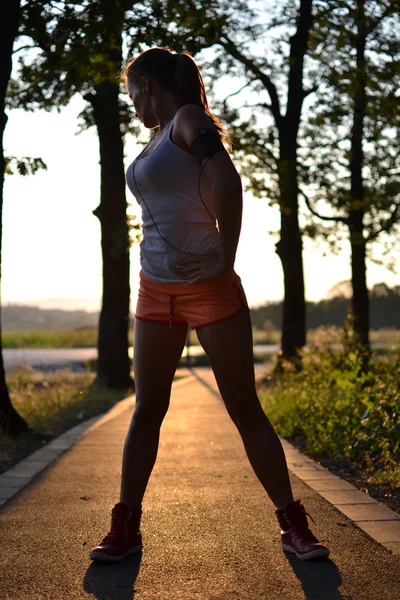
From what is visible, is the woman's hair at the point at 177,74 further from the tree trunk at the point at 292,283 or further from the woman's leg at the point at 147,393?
the tree trunk at the point at 292,283

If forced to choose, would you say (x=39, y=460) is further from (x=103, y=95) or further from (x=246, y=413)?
(x=103, y=95)

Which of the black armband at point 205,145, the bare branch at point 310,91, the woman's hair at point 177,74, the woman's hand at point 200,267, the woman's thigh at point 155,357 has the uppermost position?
the bare branch at point 310,91

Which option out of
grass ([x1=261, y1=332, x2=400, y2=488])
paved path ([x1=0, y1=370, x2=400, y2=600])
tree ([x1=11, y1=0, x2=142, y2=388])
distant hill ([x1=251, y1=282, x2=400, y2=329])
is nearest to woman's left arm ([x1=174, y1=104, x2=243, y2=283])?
paved path ([x1=0, y1=370, x2=400, y2=600])

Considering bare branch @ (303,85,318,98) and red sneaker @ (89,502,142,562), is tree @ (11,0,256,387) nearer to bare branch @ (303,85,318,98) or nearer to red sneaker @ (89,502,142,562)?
red sneaker @ (89,502,142,562)

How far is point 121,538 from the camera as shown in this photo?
363 centimetres

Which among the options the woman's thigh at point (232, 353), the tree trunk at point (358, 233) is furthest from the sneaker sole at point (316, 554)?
the tree trunk at point (358, 233)

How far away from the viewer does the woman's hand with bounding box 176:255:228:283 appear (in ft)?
11.3

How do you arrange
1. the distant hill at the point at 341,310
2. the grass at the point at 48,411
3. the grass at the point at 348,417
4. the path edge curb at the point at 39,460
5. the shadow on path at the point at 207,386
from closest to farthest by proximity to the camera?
the path edge curb at the point at 39,460 < the grass at the point at 348,417 < the grass at the point at 48,411 < the shadow on path at the point at 207,386 < the distant hill at the point at 341,310

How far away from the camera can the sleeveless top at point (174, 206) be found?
138 inches

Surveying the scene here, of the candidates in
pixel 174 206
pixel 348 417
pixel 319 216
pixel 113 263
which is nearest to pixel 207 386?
pixel 113 263

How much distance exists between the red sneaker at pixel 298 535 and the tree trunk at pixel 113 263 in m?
11.8

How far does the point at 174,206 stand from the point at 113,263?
1261cm

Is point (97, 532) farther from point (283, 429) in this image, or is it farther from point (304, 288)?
point (304, 288)

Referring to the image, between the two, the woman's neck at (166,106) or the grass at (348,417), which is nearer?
the woman's neck at (166,106)
